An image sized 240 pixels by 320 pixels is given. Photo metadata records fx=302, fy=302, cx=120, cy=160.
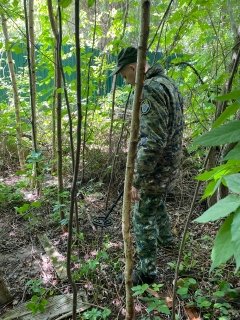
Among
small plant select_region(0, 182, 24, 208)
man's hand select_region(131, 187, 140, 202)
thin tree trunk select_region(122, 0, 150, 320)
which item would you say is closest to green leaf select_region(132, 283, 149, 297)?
thin tree trunk select_region(122, 0, 150, 320)

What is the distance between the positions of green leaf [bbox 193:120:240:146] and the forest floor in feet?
5.33

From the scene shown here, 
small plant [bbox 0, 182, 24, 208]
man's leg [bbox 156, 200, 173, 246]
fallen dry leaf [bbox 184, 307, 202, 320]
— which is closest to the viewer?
fallen dry leaf [bbox 184, 307, 202, 320]

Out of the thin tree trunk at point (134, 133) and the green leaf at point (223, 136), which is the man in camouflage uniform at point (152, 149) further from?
the green leaf at point (223, 136)

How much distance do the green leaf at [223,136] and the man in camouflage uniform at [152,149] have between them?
1725mm

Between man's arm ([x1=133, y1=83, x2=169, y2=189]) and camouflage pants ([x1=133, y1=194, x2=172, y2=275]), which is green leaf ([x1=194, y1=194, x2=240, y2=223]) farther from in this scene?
camouflage pants ([x1=133, y1=194, x2=172, y2=275])

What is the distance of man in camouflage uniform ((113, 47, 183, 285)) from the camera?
2.37 metres

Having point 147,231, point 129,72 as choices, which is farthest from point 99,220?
point 129,72

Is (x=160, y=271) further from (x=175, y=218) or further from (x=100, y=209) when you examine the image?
(x=100, y=209)

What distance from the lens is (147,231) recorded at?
2.68m

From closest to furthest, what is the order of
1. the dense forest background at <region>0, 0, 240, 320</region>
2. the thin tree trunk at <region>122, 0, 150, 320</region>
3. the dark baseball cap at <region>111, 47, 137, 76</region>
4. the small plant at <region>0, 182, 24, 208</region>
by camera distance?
1. the thin tree trunk at <region>122, 0, 150, 320</region>
2. the dense forest background at <region>0, 0, 240, 320</region>
3. the dark baseball cap at <region>111, 47, 137, 76</region>
4. the small plant at <region>0, 182, 24, 208</region>

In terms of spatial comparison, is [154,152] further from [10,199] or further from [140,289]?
[10,199]

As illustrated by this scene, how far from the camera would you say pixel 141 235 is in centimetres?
270

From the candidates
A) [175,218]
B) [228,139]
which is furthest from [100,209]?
[228,139]

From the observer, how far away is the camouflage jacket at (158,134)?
2359 mm
